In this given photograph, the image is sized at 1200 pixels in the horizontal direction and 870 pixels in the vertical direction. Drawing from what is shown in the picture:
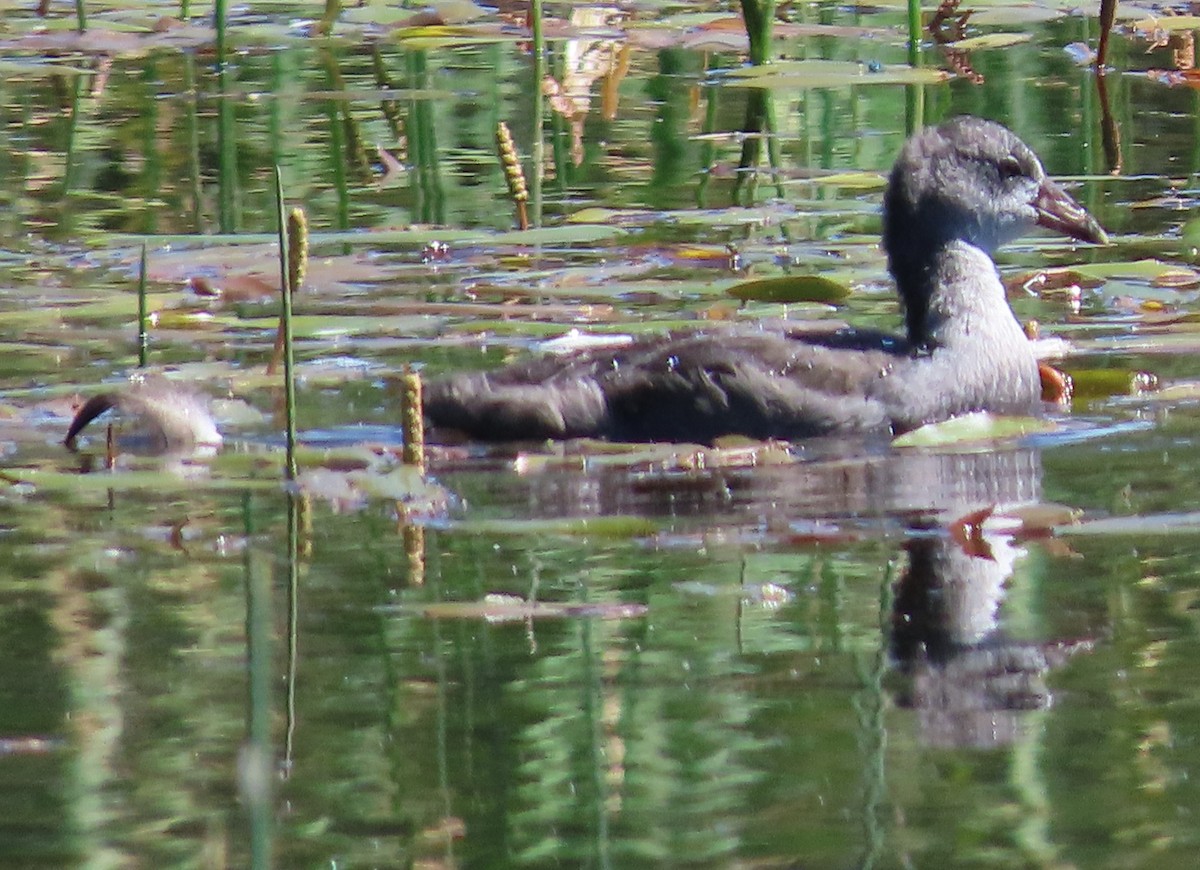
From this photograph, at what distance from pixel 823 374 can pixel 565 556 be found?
1562 mm

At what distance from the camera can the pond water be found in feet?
11.6

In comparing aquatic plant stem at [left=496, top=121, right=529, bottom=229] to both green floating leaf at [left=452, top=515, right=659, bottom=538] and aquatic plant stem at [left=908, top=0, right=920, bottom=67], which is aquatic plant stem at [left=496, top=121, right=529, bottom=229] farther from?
green floating leaf at [left=452, top=515, right=659, bottom=538]

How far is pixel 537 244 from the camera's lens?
8477mm

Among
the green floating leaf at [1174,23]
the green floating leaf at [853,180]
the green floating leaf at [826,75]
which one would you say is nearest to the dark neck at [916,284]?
the green floating leaf at [853,180]

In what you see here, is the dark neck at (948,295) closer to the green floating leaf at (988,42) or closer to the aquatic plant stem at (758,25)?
the aquatic plant stem at (758,25)

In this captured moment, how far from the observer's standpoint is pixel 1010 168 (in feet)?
24.0

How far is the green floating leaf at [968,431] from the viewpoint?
20.6 feet

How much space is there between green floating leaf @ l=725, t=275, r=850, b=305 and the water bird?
496 mm

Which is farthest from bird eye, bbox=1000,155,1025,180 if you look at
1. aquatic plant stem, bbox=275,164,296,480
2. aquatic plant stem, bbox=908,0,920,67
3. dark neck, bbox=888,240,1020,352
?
aquatic plant stem, bbox=908,0,920,67

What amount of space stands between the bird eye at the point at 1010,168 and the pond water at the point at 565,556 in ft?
1.68

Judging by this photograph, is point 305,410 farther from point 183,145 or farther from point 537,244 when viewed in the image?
point 183,145

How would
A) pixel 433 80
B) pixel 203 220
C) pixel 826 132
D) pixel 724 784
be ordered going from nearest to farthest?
pixel 724 784
pixel 203 220
pixel 826 132
pixel 433 80

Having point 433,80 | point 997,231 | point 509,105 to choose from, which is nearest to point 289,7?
point 433,80

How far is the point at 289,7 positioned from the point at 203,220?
653 cm
